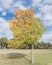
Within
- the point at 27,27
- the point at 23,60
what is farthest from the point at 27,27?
the point at 23,60

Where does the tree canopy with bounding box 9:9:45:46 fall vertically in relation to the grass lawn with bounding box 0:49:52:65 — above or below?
above

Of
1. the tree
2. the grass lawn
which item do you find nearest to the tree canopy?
the tree

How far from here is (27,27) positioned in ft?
82.2

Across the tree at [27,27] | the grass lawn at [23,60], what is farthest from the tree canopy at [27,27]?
the grass lawn at [23,60]

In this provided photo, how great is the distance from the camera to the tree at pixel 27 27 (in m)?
25.0

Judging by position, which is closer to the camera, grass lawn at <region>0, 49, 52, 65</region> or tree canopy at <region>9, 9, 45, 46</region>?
grass lawn at <region>0, 49, 52, 65</region>

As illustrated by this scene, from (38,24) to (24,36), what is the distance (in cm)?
238

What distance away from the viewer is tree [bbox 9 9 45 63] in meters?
25.0

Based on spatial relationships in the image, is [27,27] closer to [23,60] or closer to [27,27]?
[27,27]

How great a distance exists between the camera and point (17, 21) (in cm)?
2623

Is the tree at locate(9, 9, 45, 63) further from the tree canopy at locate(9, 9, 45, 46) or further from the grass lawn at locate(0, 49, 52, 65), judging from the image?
the grass lawn at locate(0, 49, 52, 65)

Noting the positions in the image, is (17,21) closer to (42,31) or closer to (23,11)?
(23,11)

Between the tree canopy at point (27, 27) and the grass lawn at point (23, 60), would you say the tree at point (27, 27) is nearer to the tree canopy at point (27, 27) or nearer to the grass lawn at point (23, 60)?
the tree canopy at point (27, 27)

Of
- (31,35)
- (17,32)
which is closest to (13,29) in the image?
(17,32)
